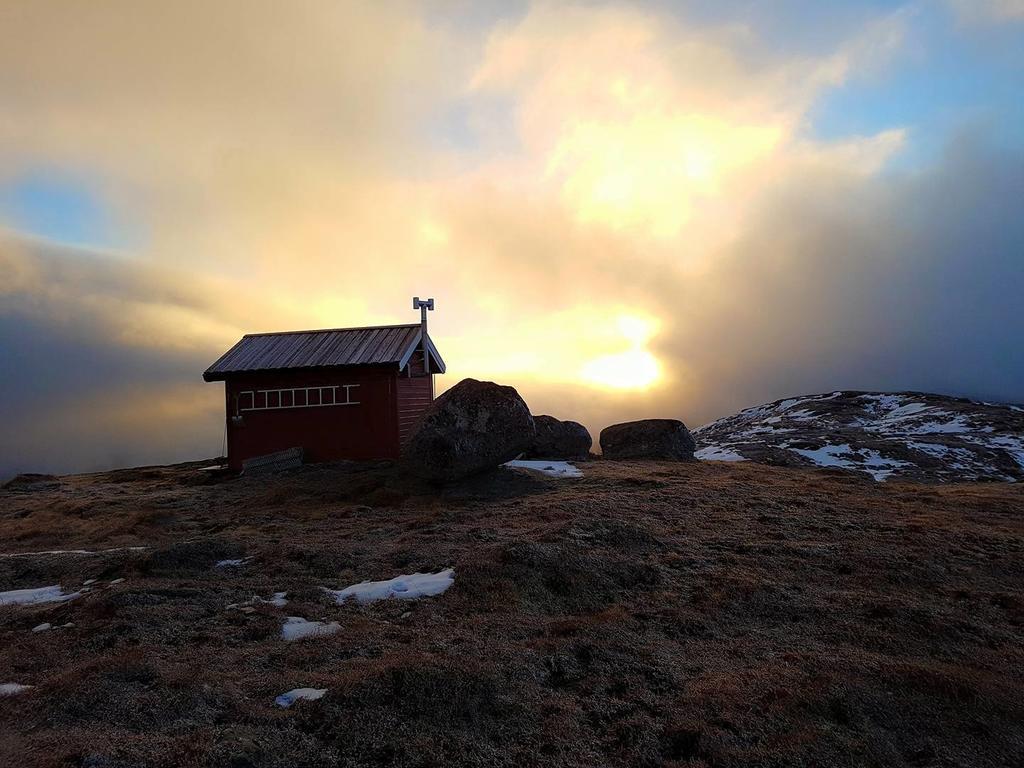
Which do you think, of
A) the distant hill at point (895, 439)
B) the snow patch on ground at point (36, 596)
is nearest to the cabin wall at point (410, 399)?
the distant hill at point (895, 439)

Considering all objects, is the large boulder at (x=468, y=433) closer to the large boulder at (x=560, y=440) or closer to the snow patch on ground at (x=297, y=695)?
the large boulder at (x=560, y=440)

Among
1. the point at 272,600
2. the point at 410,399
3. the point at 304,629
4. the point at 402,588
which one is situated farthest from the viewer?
the point at 410,399

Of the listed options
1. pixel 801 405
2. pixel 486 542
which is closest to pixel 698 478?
pixel 486 542

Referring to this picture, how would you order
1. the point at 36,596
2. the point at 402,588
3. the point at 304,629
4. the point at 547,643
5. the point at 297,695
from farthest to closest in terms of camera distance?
the point at 36,596, the point at 402,588, the point at 304,629, the point at 547,643, the point at 297,695

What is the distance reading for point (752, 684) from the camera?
552cm

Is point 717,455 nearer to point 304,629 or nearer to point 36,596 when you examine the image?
point 304,629

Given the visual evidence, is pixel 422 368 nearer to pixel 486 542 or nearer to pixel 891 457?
pixel 486 542

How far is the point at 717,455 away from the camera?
28.1 m

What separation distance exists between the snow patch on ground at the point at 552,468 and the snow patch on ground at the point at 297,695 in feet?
45.3

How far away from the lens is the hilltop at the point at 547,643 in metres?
4.64

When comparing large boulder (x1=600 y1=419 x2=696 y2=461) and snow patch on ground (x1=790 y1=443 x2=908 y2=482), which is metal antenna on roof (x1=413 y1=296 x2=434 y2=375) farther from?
snow patch on ground (x1=790 y1=443 x2=908 y2=482)

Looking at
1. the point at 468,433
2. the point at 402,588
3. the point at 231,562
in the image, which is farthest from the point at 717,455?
the point at 231,562

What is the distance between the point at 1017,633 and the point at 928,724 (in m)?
3.02

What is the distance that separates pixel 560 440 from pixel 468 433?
766 centimetres
